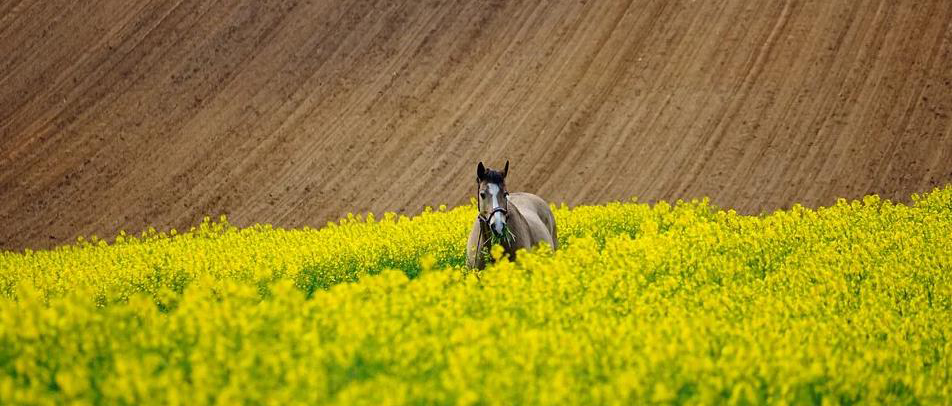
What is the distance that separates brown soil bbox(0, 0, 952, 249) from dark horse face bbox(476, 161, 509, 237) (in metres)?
14.9

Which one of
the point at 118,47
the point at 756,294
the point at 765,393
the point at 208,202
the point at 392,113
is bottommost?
the point at 765,393

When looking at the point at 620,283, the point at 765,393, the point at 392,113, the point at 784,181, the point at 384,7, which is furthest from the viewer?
the point at 384,7

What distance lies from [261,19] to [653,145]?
1478 centimetres

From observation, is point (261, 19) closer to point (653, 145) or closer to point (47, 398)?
point (653, 145)

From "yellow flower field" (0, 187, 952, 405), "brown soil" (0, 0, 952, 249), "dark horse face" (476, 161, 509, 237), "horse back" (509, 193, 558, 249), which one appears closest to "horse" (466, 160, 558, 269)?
"dark horse face" (476, 161, 509, 237)

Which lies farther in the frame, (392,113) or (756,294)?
(392,113)

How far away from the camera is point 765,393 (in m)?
5.55

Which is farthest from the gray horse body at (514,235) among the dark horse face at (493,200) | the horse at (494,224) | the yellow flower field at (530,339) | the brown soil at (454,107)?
the brown soil at (454,107)

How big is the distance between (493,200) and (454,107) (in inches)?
771

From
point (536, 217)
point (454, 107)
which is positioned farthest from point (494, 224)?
point (454, 107)

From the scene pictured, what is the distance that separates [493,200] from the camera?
34.7 feet

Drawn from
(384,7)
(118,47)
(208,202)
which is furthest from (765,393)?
(118,47)

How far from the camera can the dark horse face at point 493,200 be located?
33.9 ft

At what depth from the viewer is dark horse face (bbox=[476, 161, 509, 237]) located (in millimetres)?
10336
